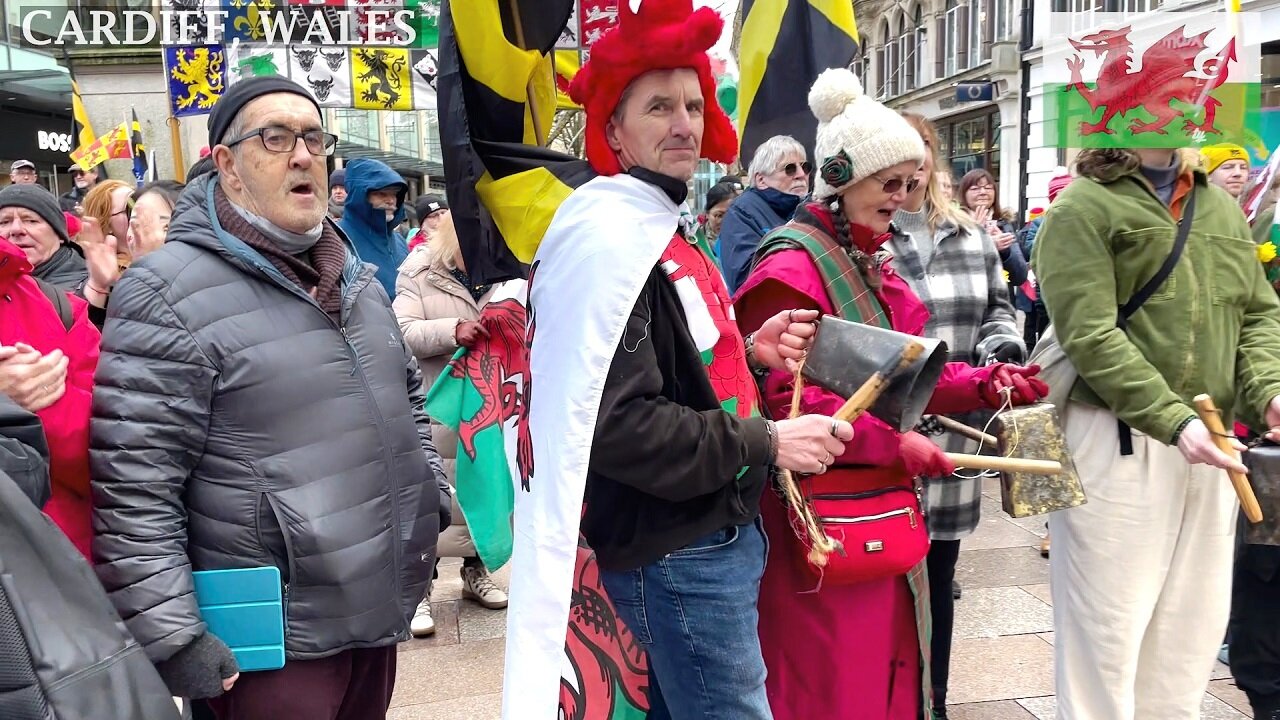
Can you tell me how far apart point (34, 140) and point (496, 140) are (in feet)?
68.3

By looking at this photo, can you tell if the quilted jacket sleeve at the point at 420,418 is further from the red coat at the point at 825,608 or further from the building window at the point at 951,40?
the building window at the point at 951,40

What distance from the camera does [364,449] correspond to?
7.08ft

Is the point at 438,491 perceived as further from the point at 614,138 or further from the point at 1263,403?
the point at 1263,403

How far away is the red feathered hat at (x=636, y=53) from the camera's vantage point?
203 centimetres

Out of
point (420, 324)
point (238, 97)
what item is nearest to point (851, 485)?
point (238, 97)

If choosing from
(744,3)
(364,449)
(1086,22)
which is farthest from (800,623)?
(744,3)

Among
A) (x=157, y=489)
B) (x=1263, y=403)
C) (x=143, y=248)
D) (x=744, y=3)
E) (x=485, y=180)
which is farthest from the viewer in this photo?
(x=143, y=248)

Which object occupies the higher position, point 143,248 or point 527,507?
point 143,248

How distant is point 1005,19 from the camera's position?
25.4 m

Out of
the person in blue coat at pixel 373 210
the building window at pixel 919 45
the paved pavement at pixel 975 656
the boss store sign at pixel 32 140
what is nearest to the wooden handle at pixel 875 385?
the paved pavement at pixel 975 656

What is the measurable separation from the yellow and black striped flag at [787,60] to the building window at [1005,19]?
79.3 ft

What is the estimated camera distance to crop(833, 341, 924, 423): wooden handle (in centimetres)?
205

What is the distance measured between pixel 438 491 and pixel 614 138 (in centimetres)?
94

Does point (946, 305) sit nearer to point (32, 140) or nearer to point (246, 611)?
point (246, 611)
